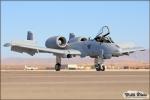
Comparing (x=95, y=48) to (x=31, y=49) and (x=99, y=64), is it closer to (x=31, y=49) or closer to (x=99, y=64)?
(x=99, y=64)

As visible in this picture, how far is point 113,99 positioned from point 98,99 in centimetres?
49

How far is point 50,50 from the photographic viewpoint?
177 ft

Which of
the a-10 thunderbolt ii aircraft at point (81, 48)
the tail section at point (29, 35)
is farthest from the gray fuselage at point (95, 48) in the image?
the tail section at point (29, 35)

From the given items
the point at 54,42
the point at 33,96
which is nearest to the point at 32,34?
the point at 54,42

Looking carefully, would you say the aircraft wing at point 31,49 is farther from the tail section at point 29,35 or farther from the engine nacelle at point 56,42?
the tail section at point 29,35

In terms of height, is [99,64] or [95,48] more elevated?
[95,48]

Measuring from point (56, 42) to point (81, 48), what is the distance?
323 cm

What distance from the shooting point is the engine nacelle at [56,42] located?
57.4 meters

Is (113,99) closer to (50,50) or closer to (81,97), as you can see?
(81,97)

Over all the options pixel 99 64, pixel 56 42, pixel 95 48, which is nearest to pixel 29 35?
pixel 56 42

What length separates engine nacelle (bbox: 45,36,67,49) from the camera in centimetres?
5738

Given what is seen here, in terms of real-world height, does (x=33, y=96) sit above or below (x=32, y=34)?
below

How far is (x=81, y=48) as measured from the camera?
56344 millimetres

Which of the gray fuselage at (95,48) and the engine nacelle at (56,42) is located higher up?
the engine nacelle at (56,42)
